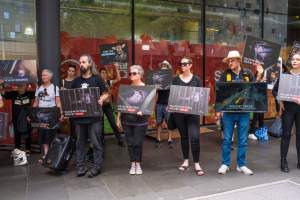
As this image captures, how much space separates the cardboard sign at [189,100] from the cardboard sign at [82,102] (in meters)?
1.13

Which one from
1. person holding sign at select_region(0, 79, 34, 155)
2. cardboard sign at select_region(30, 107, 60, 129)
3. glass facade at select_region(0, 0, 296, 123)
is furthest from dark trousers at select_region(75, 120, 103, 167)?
glass facade at select_region(0, 0, 296, 123)

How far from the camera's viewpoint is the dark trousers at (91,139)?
5615 millimetres

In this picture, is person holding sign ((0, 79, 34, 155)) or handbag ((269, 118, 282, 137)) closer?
person holding sign ((0, 79, 34, 155))

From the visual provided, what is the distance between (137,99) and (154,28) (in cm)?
443

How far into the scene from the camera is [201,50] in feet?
33.1

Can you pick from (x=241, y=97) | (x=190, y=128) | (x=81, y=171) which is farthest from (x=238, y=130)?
(x=81, y=171)

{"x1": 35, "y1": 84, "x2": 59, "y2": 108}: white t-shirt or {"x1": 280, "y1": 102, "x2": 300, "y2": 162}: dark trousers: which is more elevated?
{"x1": 35, "y1": 84, "x2": 59, "y2": 108}: white t-shirt

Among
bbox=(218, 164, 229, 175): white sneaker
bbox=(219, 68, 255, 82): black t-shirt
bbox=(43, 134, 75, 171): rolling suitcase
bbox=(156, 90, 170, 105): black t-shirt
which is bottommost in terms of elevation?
bbox=(218, 164, 229, 175): white sneaker

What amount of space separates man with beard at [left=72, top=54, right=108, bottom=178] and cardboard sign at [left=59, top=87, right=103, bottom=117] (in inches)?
4.8

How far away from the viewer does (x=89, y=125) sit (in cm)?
566

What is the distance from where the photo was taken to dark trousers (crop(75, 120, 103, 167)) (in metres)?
5.62

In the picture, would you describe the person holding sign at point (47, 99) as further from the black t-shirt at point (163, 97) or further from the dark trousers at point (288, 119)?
the dark trousers at point (288, 119)

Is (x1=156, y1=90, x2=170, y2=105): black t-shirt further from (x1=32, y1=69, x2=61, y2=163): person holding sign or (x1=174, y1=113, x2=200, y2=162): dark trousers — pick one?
(x1=32, y1=69, x2=61, y2=163): person holding sign

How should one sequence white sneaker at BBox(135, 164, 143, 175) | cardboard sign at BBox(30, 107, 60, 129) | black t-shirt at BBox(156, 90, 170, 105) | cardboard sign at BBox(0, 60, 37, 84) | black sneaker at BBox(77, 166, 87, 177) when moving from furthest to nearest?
black t-shirt at BBox(156, 90, 170, 105) → cardboard sign at BBox(0, 60, 37, 84) → cardboard sign at BBox(30, 107, 60, 129) → white sneaker at BBox(135, 164, 143, 175) → black sneaker at BBox(77, 166, 87, 177)
